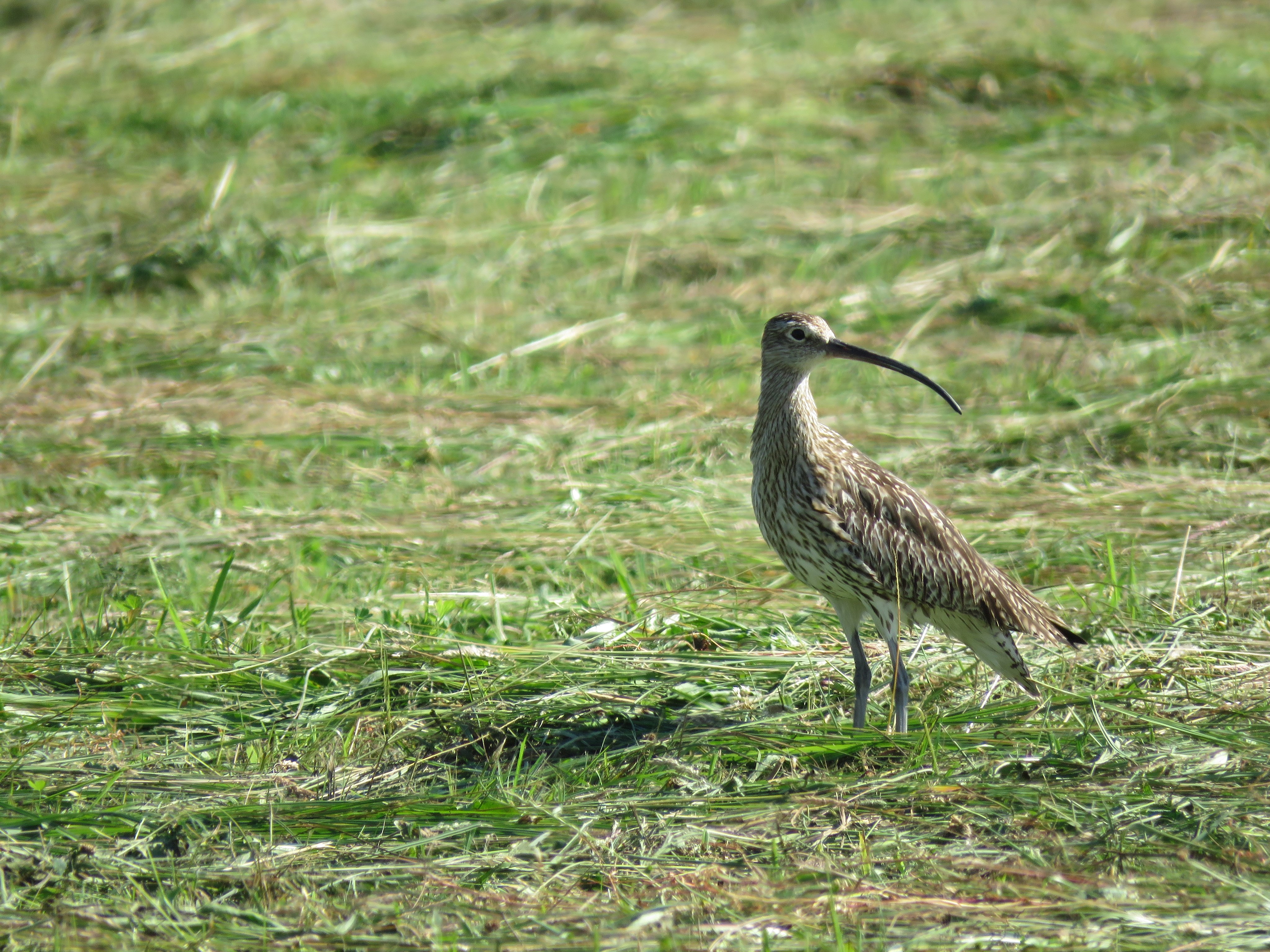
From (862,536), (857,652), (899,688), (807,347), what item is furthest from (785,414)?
(899,688)

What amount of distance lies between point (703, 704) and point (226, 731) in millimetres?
1487

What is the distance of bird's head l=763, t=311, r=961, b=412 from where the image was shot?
185 inches

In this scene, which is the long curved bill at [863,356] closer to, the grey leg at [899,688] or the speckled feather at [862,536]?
the speckled feather at [862,536]

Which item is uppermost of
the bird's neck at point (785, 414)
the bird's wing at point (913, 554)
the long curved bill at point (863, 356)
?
the long curved bill at point (863, 356)

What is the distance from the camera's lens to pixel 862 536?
446cm

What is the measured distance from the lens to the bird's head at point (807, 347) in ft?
15.4

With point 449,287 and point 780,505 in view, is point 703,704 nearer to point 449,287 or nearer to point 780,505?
point 780,505

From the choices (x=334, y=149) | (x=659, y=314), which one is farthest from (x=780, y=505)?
(x=334, y=149)

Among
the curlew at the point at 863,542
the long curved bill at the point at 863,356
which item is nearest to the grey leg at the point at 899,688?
the curlew at the point at 863,542

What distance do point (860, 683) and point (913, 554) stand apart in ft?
1.50

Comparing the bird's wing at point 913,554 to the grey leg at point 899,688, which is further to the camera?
the bird's wing at point 913,554

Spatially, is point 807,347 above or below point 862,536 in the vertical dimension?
above

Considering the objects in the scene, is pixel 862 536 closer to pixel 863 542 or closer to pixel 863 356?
pixel 863 542

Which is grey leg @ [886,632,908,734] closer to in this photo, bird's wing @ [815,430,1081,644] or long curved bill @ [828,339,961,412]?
bird's wing @ [815,430,1081,644]
